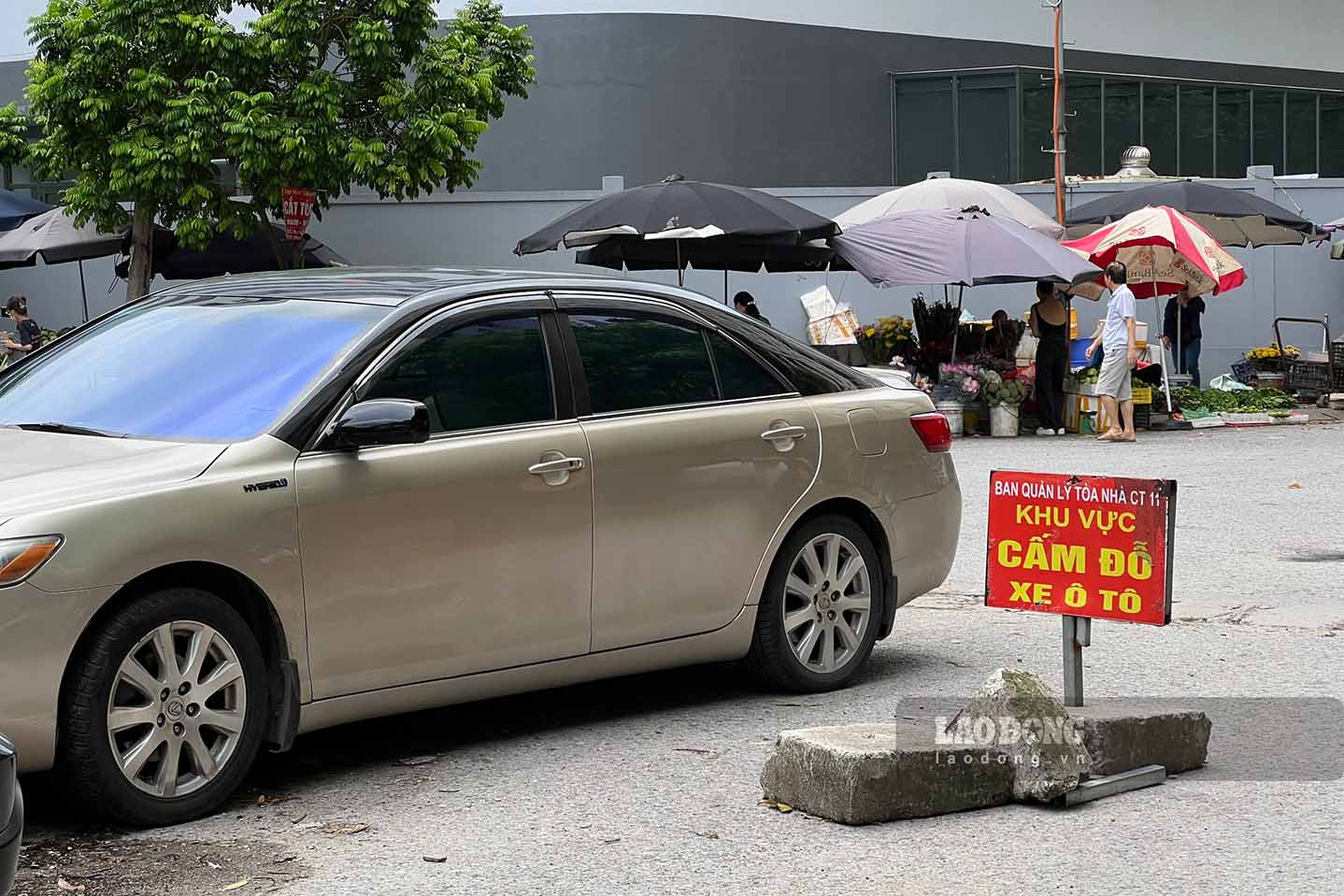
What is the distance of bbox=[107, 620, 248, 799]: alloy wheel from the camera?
513 centimetres

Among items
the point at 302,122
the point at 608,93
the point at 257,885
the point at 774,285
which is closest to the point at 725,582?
the point at 257,885

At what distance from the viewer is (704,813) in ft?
17.9

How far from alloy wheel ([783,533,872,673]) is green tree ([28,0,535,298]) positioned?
662 inches

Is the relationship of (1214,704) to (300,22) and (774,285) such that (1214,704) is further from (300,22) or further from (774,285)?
(774,285)

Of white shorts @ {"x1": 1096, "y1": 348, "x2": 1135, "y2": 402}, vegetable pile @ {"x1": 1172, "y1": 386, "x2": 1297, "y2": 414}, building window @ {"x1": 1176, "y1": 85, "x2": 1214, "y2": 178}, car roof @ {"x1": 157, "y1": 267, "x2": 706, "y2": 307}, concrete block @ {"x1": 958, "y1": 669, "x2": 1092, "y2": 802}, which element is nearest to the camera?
concrete block @ {"x1": 958, "y1": 669, "x2": 1092, "y2": 802}

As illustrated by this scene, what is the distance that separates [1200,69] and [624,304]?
118 feet

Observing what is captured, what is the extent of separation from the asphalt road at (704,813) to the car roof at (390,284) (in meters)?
1.61

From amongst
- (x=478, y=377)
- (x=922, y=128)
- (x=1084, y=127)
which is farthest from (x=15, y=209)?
(x=1084, y=127)

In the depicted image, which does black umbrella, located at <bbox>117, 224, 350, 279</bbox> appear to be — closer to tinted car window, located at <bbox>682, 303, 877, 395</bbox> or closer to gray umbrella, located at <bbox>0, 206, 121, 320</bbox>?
gray umbrella, located at <bbox>0, 206, 121, 320</bbox>

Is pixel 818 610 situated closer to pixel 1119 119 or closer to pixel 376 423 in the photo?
pixel 376 423

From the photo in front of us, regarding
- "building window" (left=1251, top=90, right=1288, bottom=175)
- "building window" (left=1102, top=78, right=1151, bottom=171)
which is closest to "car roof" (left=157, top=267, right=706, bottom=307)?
"building window" (left=1102, top=78, right=1151, bottom=171)

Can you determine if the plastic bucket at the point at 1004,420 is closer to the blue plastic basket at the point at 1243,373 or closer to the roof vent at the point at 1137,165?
the blue plastic basket at the point at 1243,373

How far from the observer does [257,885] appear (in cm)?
473

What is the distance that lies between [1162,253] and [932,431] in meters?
16.7
